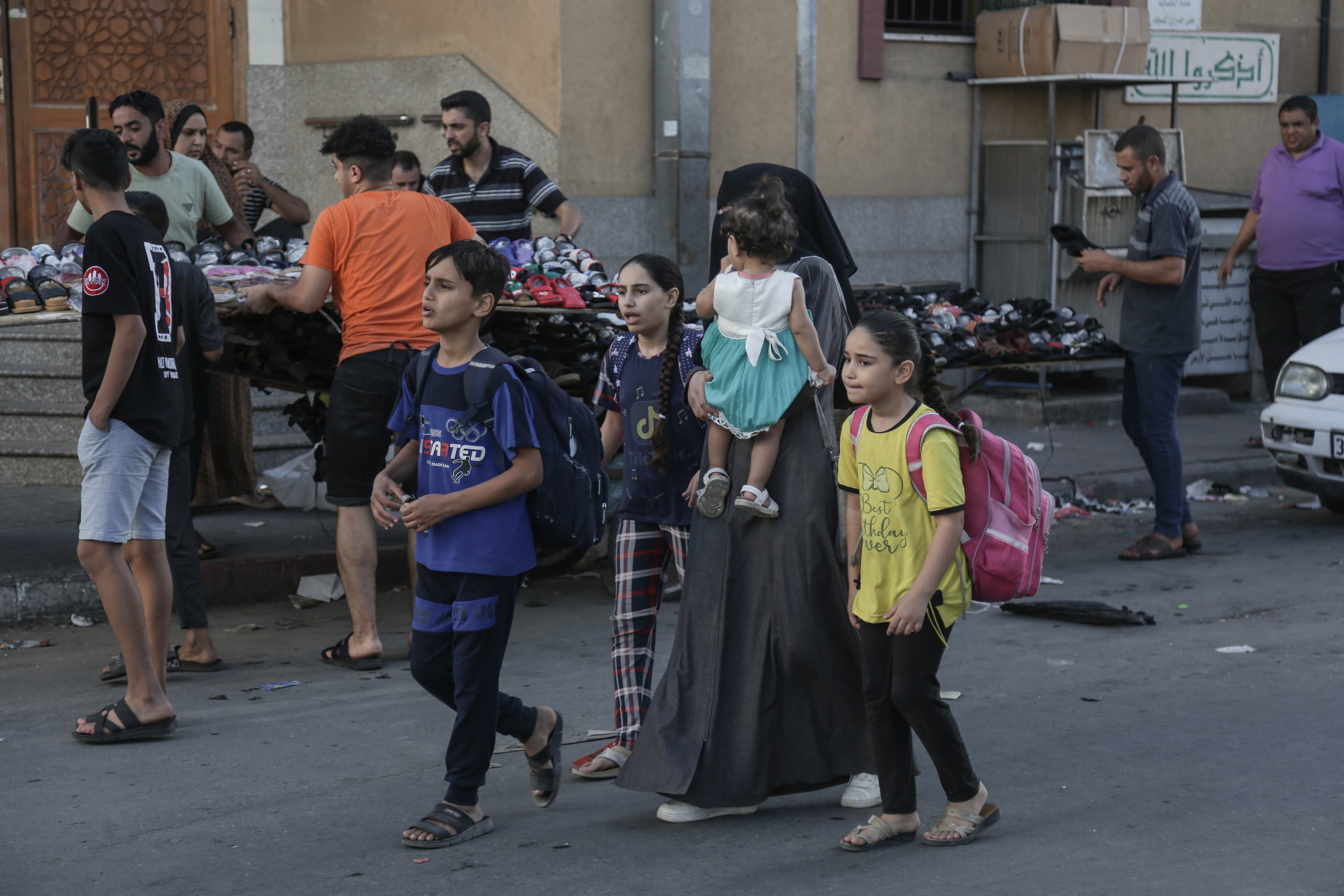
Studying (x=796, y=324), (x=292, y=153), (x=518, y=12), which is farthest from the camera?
(x=292, y=153)

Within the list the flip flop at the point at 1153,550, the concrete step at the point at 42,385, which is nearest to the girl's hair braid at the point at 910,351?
the flip flop at the point at 1153,550

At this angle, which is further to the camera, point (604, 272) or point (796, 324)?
point (604, 272)

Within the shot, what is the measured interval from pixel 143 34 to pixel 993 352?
7.19 m

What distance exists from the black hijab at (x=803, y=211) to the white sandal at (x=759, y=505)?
0.87 m

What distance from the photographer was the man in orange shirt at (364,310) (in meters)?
5.87

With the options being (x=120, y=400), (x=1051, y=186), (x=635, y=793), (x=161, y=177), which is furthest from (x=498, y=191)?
(x=1051, y=186)

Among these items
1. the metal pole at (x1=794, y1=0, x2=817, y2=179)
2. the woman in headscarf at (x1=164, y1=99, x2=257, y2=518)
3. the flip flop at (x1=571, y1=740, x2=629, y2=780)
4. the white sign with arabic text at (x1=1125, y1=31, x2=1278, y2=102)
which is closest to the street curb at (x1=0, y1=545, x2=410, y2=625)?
the woman in headscarf at (x1=164, y1=99, x2=257, y2=518)

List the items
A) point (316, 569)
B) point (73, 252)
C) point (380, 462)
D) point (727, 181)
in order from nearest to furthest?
point (727, 181) < point (380, 462) < point (73, 252) < point (316, 569)

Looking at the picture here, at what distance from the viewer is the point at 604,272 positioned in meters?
7.11

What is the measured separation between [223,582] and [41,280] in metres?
1.61

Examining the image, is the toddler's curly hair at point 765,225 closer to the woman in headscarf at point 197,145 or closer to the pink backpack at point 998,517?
the pink backpack at point 998,517

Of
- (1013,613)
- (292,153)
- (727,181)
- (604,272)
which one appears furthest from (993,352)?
(292,153)

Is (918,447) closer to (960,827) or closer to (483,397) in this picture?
(960,827)

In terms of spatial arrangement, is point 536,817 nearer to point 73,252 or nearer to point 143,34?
point 73,252
